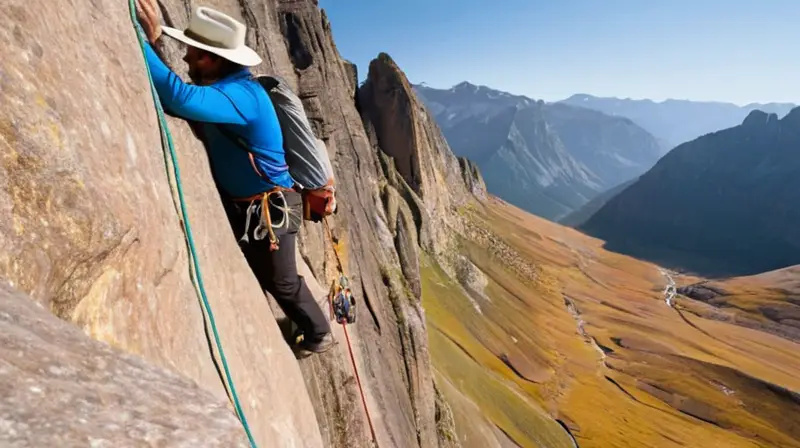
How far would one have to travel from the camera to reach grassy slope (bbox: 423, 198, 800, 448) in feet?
184

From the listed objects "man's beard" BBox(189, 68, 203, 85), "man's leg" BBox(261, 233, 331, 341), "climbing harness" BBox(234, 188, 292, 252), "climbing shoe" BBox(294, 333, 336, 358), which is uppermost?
"man's beard" BBox(189, 68, 203, 85)

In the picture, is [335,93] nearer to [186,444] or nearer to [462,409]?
[462,409]

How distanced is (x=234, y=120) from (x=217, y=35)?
106 centimetres

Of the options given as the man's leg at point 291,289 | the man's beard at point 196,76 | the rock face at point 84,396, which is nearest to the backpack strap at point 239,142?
the man's beard at point 196,76

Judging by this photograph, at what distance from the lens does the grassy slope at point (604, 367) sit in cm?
5612

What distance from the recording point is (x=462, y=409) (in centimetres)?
3275

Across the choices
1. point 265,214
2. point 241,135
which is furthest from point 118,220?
point 265,214

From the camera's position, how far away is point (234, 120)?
6047 millimetres

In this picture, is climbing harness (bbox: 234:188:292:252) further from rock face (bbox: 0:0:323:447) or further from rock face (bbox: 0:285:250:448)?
rock face (bbox: 0:285:250:448)

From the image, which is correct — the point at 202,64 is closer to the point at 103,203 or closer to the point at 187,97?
the point at 187,97

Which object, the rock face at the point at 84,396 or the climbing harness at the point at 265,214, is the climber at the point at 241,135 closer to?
the climbing harness at the point at 265,214

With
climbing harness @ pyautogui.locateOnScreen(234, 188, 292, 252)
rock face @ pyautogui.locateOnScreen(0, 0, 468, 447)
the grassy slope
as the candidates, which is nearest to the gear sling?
climbing harness @ pyautogui.locateOnScreen(234, 188, 292, 252)

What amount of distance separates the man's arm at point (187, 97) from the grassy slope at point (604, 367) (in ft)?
94.1

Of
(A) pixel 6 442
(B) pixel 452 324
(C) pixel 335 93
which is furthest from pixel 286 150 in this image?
(B) pixel 452 324
